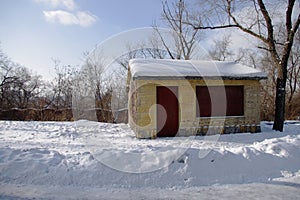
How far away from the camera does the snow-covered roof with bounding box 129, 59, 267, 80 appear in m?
9.31

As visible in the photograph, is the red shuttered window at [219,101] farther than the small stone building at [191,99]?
Yes

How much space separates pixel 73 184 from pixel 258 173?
3689 mm

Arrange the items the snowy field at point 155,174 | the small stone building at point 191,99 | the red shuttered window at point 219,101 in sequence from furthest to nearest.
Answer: the red shuttered window at point 219,101, the small stone building at point 191,99, the snowy field at point 155,174

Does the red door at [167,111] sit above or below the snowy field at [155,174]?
above

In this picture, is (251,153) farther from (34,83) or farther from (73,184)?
(34,83)

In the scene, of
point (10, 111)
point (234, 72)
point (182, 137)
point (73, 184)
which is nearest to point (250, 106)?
point (234, 72)

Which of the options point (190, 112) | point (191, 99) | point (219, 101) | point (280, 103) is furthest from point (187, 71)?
point (280, 103)

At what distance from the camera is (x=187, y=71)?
9.92 m

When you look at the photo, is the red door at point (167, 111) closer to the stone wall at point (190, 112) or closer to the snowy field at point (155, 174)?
the stone wall at point (190, 112)

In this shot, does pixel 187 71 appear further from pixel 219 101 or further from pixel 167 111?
pixel 219 101

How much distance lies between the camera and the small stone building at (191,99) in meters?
9.42

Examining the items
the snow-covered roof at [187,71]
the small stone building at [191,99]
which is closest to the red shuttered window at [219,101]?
the small stone building at [191,99]

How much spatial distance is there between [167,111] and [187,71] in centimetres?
192

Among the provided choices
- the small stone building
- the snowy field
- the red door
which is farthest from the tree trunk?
the snowy field
